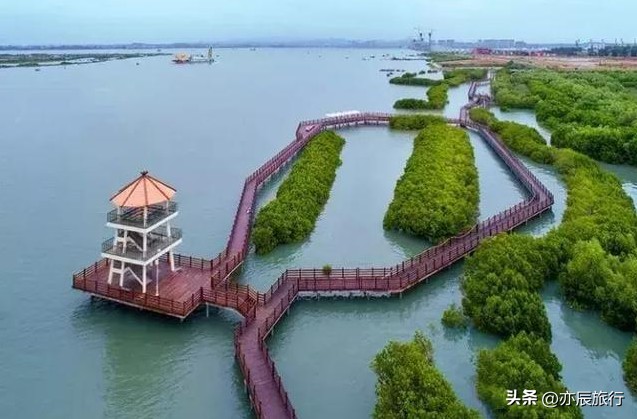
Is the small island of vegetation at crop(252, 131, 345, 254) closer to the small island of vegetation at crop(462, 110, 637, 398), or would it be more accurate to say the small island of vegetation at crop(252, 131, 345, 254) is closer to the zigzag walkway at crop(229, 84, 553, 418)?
the zigzag walkway at crop(229, 84, 553, 418)

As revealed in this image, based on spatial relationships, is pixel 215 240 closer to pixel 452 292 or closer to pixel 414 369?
pixel 452 292

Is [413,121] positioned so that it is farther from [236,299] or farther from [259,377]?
[259,377]

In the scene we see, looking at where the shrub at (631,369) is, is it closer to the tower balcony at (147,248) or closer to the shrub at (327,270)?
the shrub at (327,270)

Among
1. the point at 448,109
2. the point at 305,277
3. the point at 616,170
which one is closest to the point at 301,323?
the point at 305,277

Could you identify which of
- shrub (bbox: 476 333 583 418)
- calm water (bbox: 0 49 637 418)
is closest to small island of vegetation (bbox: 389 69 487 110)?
calm water (bbox: 0 49 637 418)

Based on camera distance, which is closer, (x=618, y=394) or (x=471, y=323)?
(x=618, y=394)

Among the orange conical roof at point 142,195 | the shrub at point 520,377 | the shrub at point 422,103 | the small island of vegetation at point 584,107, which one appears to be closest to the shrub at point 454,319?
the shrub at point 520,377

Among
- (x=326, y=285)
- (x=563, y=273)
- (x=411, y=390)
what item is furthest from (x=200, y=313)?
(x=563, y=273)
